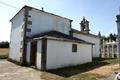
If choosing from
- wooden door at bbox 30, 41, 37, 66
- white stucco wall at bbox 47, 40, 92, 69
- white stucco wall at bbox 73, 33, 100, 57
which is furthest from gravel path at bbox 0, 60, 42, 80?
white stucco wall at bbox 73, 33, 100, 57

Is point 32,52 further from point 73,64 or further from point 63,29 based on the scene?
point 63,29

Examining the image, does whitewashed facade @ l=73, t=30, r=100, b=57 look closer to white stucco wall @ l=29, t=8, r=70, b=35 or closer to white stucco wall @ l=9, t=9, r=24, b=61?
white stucco wall @ l=29, t=8, r=70, b=35

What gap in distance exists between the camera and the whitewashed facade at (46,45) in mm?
13414

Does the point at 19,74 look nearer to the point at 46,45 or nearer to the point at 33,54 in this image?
the point at 46,45

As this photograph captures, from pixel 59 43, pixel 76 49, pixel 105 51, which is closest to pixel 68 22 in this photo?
pixel 76 49

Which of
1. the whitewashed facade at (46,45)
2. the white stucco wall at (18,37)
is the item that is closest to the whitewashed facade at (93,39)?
the whitewashed facade at (46,45)

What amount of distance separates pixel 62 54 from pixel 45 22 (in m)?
6.35

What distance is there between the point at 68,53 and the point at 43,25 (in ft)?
18.8

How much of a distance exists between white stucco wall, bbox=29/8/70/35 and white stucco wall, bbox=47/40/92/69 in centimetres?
468

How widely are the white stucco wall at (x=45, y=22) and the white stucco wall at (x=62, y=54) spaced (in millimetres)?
4680

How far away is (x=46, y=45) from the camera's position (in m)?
13.2

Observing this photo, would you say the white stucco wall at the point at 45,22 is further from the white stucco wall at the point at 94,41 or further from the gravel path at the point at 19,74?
the gravel path at the point at 19,74

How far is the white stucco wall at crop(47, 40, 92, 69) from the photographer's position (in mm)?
13512

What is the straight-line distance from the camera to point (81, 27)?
29281 millimetres
